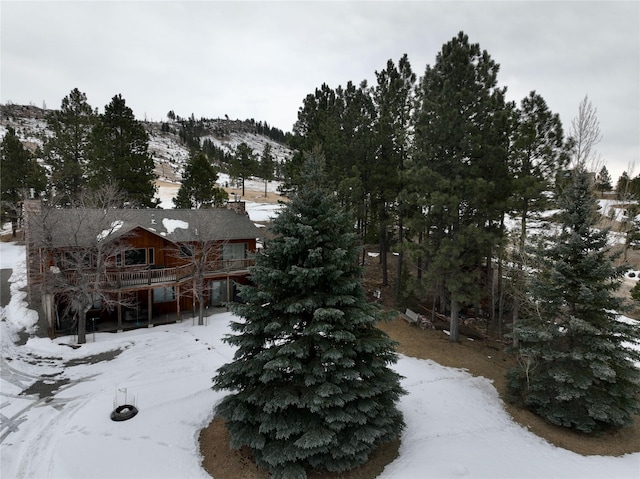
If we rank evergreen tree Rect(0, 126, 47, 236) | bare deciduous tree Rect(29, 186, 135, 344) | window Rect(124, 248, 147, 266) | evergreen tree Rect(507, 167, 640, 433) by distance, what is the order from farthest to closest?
evergreen tree Rect(0, 126, 47, 236)
window Rect(124, 248, 147, 266)
bare deciduous tree Rect(29, 186, 135, 344)
evergreen tree Rect(507, 167, 640, 433)

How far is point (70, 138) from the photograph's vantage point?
29875mm

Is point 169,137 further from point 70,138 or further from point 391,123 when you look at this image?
point 391,123

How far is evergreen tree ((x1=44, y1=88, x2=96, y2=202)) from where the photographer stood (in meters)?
29.5

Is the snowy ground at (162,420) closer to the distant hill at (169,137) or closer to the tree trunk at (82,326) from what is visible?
the tree trunk at (82,326)

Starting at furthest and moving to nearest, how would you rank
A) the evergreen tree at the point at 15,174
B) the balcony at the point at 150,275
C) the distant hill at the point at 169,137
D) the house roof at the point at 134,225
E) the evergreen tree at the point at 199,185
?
1. the distant hill at the point at 169,137
2. the evergreen tree at the point at 199,185
3. the evergreen tree at the point at 15,174
4. the balcony at the point at 150,275
5. the house roof at the point at 134,225

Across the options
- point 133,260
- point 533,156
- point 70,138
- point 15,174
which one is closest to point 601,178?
point 533,156

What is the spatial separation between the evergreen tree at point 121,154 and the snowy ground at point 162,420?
1443 centimetres

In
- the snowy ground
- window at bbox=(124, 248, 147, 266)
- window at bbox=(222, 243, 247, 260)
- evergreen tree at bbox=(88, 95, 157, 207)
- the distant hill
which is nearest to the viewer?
the snowy ground

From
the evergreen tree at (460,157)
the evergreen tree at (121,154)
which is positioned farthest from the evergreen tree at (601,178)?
the evergreen tree at (121,154)

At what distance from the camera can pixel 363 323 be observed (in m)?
9.59

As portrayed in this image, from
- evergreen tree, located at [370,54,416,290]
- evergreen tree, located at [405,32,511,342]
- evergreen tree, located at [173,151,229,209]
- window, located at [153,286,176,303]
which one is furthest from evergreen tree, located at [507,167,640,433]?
evergreen tree, located at [173,151,229,209]

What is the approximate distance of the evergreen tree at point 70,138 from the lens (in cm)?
2947

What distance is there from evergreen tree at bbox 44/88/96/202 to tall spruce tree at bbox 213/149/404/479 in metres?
28.2

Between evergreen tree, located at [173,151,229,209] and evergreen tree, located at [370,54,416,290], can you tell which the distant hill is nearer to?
evergreen tree, located at [173,151,229,209]
